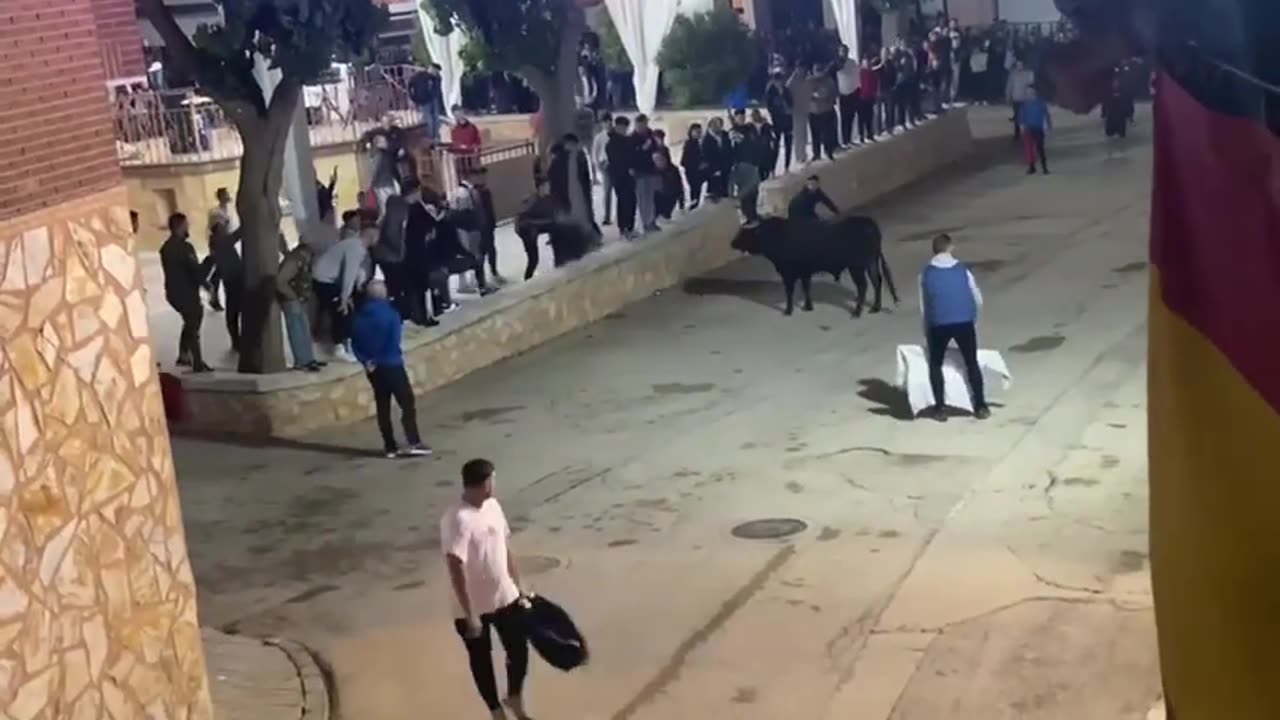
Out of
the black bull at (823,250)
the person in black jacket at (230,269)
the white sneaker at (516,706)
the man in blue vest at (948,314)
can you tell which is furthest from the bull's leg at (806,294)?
the white sneaker at (516,706)

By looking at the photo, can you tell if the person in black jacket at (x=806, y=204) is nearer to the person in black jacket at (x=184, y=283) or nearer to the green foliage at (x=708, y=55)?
the person in black jacket at (x=184, y=283)

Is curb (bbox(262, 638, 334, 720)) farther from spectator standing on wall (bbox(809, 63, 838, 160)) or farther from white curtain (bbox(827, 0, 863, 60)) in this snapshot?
white curtain (bbox(827, 0, 863, 60))

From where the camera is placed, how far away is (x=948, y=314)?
13.8m

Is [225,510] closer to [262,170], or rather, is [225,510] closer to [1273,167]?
[262,170]

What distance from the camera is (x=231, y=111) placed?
1550 cm

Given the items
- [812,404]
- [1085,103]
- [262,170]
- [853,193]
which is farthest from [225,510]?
[853,193]

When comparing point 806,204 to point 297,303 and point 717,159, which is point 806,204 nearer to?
point 717,159

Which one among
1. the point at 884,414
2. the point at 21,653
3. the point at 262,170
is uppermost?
the point at 262,170

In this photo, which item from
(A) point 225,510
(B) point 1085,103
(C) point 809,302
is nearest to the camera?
(B) point 1085,103

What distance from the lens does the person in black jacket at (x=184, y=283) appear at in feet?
54.0

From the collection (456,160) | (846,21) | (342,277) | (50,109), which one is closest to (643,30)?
(456,160)

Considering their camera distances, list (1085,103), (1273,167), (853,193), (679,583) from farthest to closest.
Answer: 1. (853,193)
2. (679,583)
3. (1085,103)
4. (1273,167)

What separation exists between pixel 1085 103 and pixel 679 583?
7.53 metres

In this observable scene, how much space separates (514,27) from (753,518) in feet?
33.5
